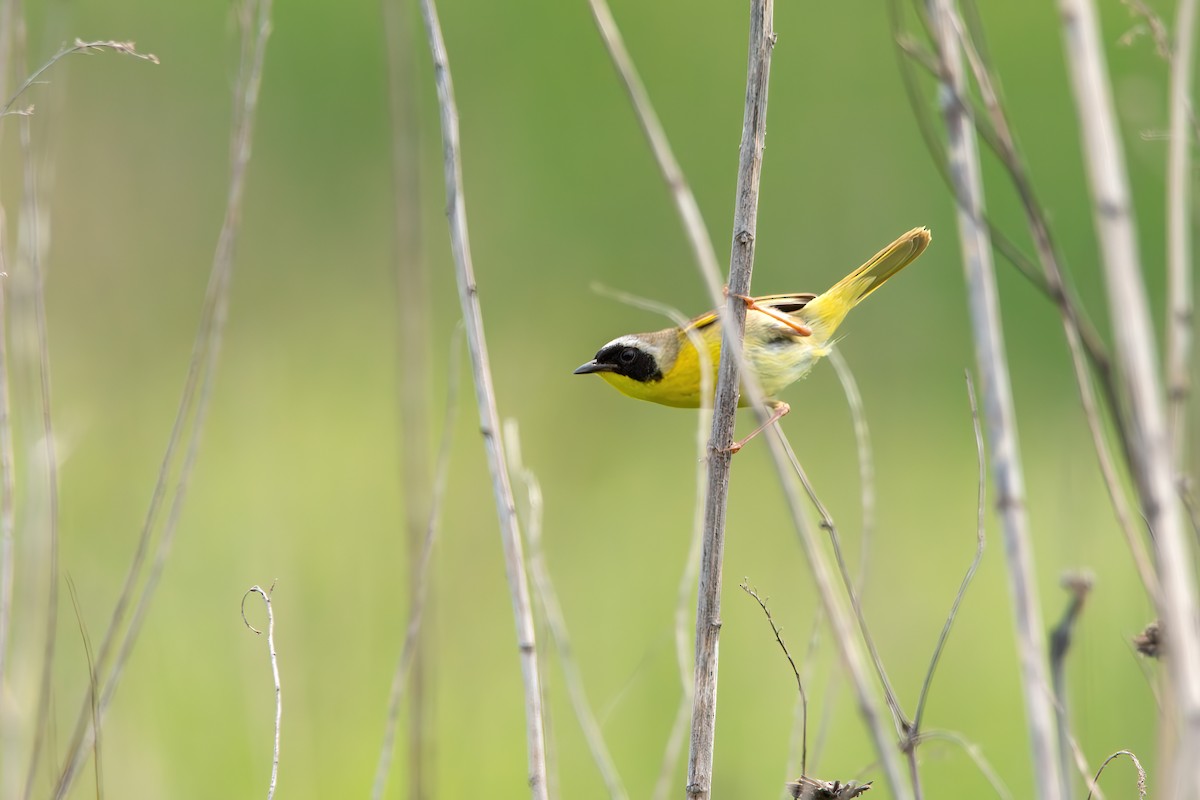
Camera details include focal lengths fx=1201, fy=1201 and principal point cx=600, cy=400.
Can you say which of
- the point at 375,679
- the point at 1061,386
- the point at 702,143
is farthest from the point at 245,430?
Result: the point at 1061,386

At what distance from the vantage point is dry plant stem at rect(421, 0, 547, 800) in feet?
5.13

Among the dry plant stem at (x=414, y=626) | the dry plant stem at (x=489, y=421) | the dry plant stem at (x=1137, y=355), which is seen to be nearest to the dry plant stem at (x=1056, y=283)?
the dry plant stem at (x=1137, y=355)

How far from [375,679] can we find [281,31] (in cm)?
437

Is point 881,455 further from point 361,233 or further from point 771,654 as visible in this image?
point 361,233

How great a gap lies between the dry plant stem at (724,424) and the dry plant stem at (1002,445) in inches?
13.9

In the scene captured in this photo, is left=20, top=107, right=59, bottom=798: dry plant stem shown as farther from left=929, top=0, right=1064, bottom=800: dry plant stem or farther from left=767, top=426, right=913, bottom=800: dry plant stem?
left=929, top=0, right=1064, bottom=800: dry plant stem

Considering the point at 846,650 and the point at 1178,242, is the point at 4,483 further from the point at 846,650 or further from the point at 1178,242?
the point at 1178,242

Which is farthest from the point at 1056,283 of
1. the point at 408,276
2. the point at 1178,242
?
the point at 408,276

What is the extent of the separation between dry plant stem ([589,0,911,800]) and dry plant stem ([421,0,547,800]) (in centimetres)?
36

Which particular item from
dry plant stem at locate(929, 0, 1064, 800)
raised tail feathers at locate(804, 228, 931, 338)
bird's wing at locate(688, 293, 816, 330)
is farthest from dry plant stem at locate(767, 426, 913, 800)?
bird's wing at locate(688, 293, 816, 330)

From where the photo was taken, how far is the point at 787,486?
1.17 metres

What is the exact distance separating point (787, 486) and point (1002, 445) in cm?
21

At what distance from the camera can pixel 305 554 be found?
14.6 feet

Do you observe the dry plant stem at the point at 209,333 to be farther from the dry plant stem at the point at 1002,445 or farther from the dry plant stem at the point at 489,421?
the dry plant stem at the point at 1002,445
